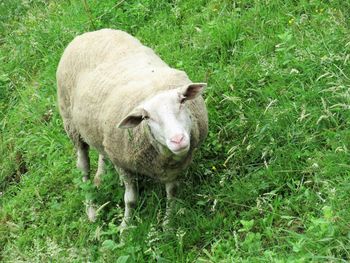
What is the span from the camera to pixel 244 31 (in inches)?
243

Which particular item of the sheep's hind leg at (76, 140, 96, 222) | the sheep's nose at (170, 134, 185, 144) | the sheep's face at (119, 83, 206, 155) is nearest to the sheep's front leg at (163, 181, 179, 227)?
the sheep's face at (119, 83, 206, 155)

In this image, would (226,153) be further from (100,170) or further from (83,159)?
(83,159)

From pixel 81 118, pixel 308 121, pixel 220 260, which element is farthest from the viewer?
pixel 81 118

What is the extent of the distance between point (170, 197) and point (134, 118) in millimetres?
913

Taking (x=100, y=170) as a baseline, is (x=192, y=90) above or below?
above

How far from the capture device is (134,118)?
429 centimetres

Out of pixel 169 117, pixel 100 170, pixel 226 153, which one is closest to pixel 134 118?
pixel 169 117

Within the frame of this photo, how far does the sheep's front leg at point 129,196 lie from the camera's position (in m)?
4.96

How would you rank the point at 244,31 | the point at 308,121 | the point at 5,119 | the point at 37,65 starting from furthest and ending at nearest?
the point at 37,65 → the point at 5,119 → the point at 244,31 → the point at 308,121

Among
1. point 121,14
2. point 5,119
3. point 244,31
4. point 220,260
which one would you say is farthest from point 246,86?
point 5,119

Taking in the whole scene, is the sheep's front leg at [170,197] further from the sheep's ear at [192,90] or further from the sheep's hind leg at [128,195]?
the sheep's ear at [192,90]

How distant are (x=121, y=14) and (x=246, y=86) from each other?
2.52m

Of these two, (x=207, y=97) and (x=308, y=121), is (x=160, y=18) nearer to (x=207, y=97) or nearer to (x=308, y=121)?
(x=207, y=97)

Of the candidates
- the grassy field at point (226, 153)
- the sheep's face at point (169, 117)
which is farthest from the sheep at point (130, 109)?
A: the grassy field at point (226, 153)
